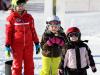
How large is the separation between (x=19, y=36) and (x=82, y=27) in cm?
673

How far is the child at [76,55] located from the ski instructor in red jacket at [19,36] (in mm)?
1030

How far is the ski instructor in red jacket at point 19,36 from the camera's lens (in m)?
6.40

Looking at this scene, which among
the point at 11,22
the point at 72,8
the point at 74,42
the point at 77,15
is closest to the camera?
the point at 74,42

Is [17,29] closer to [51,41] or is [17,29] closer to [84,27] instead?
[51,41]

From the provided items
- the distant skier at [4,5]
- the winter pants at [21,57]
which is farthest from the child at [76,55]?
the distant skier at [4,5]

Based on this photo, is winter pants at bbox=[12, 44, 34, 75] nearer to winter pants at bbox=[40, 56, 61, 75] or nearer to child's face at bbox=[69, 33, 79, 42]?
winter pants at bbox=[40, 56, 61, 75]

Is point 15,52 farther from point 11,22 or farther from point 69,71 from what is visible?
point 69,71

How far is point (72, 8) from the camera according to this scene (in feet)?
58.2

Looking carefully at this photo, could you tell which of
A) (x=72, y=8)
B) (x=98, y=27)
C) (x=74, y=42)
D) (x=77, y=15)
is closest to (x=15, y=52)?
(x=74, y=42)

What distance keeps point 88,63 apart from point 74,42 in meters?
0.37

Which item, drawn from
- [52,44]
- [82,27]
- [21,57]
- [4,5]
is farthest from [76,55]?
[4,5]

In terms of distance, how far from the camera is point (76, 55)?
5578mm

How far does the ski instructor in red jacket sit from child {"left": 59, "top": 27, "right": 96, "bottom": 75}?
103 centimetres

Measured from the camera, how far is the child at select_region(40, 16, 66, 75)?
254 inches
